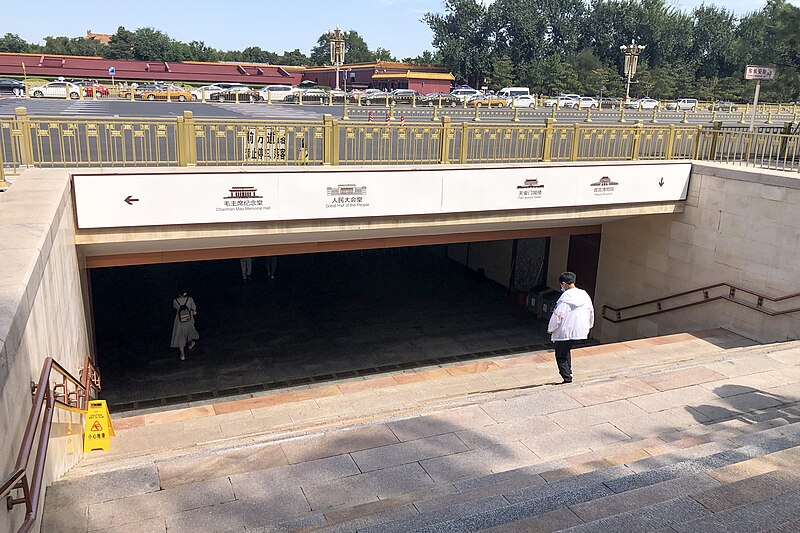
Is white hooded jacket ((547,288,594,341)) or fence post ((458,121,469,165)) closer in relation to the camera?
white hooded jacket ((547,288,594,341))

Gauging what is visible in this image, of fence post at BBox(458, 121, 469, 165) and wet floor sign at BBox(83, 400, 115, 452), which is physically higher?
fence post at BBox(458, 121, 469, 165)

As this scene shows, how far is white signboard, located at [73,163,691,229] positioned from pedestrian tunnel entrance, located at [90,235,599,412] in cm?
347

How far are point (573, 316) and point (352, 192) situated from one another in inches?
182

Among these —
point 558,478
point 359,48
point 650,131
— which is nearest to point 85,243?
point 558,478

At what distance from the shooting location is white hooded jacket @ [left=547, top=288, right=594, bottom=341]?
24.9 ft

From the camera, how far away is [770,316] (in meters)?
11.5

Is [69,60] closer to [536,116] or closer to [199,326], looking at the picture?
[536,116]

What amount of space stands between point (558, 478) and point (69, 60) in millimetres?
69221

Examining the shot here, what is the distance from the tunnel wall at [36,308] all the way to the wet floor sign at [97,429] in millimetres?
107

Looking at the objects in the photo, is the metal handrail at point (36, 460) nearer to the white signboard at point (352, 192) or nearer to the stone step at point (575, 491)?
the stone step at point (575, 491)

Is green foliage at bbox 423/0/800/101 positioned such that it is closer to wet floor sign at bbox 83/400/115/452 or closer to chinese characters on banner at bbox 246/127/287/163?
chinese characters on banner at bbox 246/127/287/163

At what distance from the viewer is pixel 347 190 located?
35.3 ft

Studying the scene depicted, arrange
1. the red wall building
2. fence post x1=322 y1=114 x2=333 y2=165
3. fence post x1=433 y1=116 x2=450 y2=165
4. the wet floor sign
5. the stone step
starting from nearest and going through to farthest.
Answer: the stone step < the wet floor sign < fence post x1=322 y1=114 x2=333 y2=165 < fence post x1=433 y1=116 x2=450 y2=165 < the red wall building

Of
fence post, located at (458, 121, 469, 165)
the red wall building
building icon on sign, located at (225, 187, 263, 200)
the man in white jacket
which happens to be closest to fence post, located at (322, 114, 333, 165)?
building icon on sign, located at (225, 187, 263, 200)
